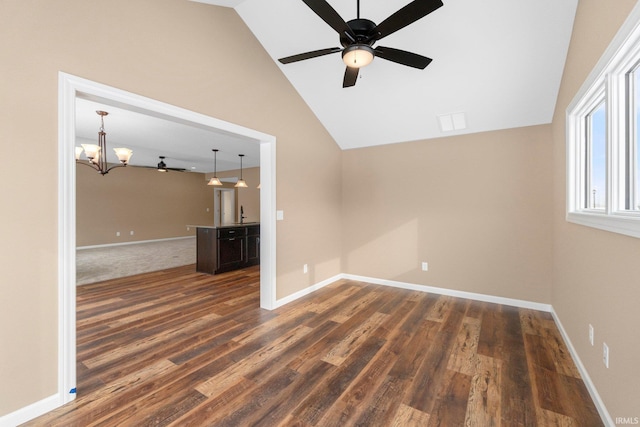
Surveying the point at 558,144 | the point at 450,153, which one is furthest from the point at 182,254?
the point at 558,144

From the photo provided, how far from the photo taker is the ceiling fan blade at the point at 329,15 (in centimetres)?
176

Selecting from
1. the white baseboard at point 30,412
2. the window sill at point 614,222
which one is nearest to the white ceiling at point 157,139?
the white baseboard at point 30,412

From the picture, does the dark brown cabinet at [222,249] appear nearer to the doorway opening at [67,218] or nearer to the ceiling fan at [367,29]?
the doorway opening at [67,218]

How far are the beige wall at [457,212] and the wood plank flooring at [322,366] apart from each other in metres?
0.52

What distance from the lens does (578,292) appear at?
2.21 meters

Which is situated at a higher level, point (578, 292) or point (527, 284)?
point (578, 292)

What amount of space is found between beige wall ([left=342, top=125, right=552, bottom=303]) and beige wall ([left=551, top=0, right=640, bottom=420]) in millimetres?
617

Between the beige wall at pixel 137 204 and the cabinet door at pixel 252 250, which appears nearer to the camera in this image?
the cabinet door at pixel 252 250

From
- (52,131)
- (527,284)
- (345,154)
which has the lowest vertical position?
(527,284)

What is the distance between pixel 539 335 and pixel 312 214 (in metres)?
2.97

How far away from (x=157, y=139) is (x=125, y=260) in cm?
312

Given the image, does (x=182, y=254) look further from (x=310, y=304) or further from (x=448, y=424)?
(x=448, y=424)

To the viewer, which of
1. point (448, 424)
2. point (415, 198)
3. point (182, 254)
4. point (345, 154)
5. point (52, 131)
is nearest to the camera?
point (448, 424)

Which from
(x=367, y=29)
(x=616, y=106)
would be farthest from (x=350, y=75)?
(x=616, y=106)
